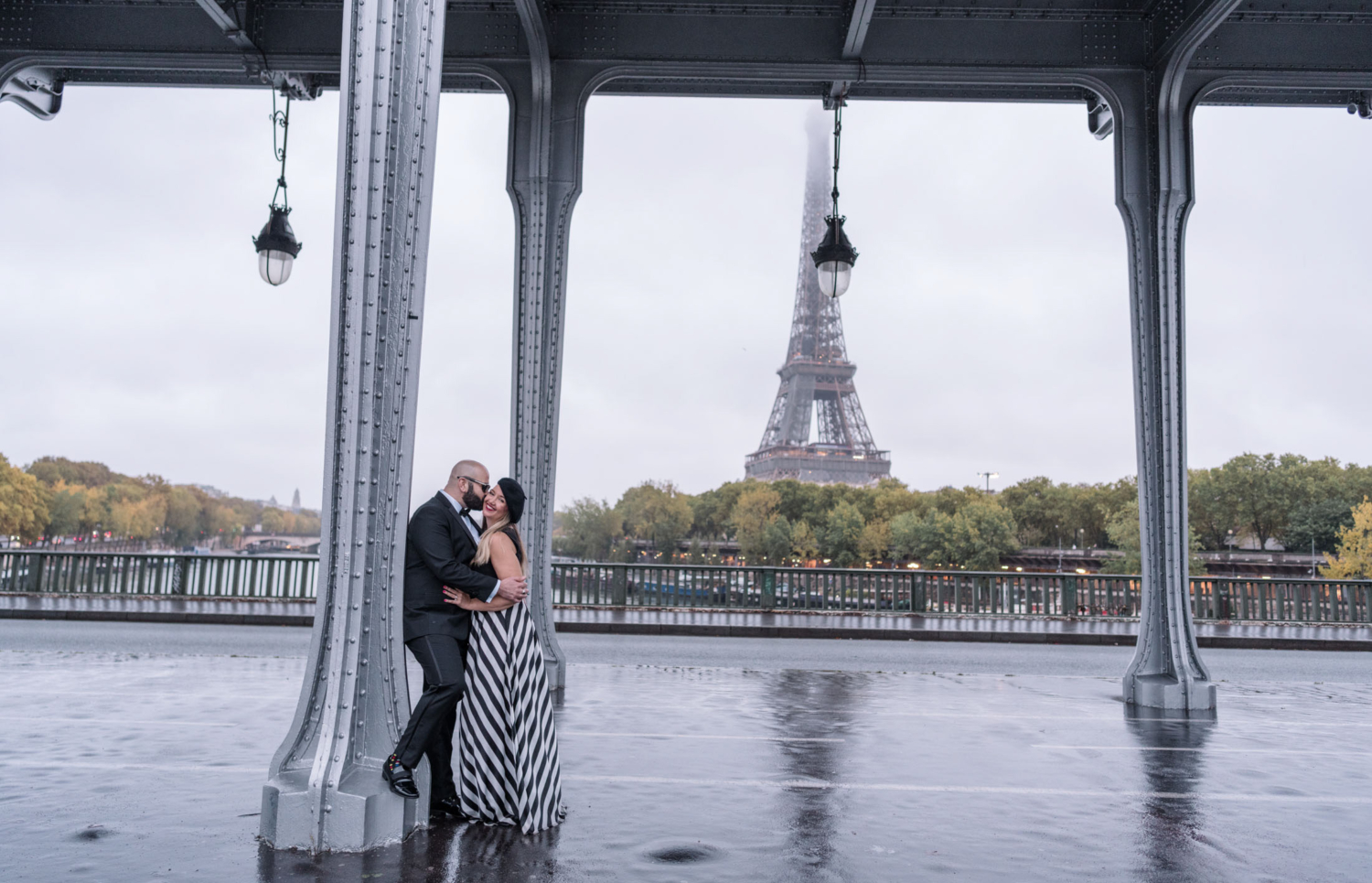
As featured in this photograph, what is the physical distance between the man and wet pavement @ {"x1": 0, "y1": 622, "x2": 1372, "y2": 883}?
39 centimetres

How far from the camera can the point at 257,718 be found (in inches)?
301

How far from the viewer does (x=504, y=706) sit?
4.77 m

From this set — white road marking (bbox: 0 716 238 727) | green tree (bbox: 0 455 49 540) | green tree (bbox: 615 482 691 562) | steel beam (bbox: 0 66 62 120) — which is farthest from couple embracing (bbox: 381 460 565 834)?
green tree (bbox: 615 482 691 562)

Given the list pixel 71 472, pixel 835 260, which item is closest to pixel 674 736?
pixel 835 260

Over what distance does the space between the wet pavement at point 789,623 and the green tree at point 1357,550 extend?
57034 mm

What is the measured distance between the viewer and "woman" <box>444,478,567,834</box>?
15.6 ft

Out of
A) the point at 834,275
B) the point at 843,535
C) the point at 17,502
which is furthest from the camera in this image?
the point at 843,535

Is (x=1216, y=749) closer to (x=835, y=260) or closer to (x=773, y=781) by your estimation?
(x=773, y=781)

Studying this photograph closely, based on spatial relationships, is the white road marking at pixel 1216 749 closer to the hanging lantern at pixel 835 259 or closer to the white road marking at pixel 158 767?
the hanging lantern at pixel 835 259

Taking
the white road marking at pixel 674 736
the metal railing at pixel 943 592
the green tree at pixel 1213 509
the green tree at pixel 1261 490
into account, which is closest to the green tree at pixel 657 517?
the green tree at pixel 1213 509

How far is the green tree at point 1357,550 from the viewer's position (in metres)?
65.8

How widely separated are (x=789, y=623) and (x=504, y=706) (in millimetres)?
12466

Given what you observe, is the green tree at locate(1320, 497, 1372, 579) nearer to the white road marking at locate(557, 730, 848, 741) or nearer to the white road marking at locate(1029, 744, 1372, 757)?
the white road marking at locate(1029, 744, 1372, 757)

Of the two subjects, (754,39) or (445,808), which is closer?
(445,808)
